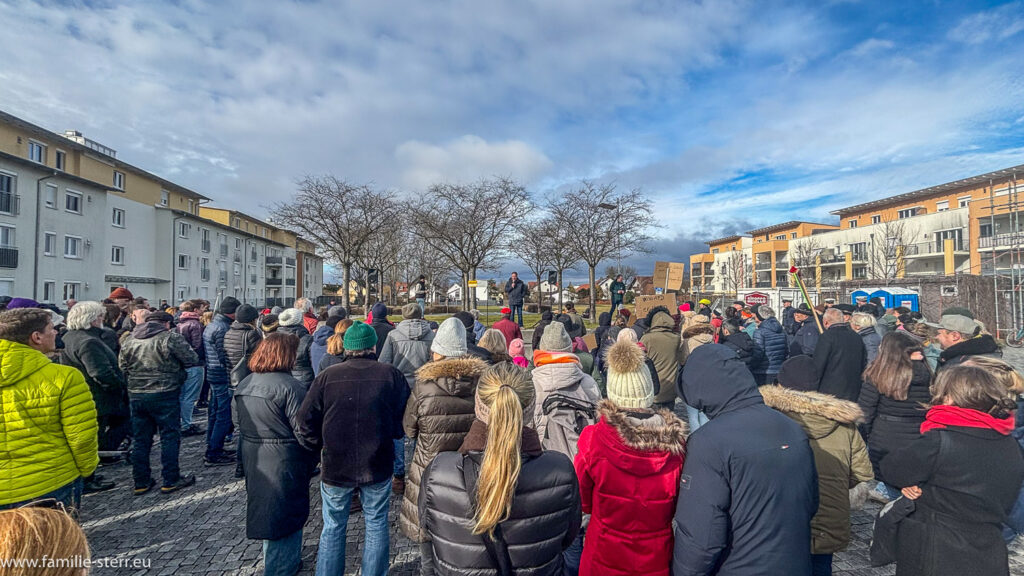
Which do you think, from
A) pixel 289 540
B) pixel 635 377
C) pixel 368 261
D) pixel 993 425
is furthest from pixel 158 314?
pixel 368 261

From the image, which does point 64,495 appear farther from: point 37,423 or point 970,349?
point 970,349

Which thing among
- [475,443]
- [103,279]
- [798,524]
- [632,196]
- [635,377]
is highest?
[632,196]

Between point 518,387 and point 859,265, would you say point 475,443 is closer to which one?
point 518,387

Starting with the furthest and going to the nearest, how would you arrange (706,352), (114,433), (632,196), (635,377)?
(632,196) → (114,433) → (635,377) → (706,352)

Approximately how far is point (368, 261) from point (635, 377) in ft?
113

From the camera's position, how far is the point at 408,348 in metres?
5.46

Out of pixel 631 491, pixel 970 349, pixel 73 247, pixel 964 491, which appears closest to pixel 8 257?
pixel 73 247

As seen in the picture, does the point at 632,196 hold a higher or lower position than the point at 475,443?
higher

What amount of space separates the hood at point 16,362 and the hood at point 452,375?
239 cm

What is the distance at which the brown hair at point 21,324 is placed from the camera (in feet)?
9.45

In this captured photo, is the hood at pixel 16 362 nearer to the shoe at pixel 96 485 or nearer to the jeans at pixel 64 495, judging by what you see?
the jeans at pixel 64 495

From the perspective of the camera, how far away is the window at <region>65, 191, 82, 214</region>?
99.2 ft

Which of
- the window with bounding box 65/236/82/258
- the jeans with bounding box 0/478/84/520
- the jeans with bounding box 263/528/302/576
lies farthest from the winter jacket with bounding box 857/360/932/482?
the window with bounding box 65/236/82/258

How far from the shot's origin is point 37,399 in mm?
2873
